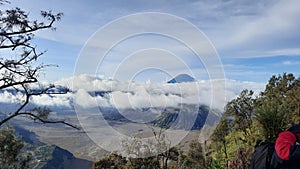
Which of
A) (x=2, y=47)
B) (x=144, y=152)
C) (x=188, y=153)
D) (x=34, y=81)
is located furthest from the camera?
(x=188, y=153)

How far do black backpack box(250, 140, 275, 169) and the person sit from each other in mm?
70

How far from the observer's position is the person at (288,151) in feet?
6.77

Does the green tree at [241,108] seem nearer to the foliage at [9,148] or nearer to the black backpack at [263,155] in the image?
the foliage at [9,148]

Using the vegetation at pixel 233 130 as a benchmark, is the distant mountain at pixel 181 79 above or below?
above

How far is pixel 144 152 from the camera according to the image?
1356cm

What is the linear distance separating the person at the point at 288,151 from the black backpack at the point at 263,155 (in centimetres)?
7

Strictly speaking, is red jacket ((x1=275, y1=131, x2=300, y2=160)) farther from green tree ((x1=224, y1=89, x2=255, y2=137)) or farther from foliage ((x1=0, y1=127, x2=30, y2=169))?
green tree ((x1=224, y1=89, x2=255, y2=137))

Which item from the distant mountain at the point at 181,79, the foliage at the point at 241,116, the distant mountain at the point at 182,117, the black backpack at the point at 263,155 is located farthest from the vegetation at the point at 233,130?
the black backpack at the point at 263,155

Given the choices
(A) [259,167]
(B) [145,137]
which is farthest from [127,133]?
(A) [259,167]

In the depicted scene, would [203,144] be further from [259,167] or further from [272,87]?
[259,167]

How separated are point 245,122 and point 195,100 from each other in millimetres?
15035

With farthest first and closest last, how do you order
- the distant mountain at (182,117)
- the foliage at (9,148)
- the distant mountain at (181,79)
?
1. the distant mountain at (182,117)
2. the distant mountain at (181,79)
3. the foliage at (9,148)

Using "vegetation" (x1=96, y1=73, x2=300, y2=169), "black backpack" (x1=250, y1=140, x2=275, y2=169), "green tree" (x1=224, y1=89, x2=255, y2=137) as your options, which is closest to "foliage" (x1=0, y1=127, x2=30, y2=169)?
"vegetation" (x1=96, y1=73, x2=300, y2=169)

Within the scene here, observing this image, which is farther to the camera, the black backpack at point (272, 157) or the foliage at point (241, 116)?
the foliage at point (241, 116)
